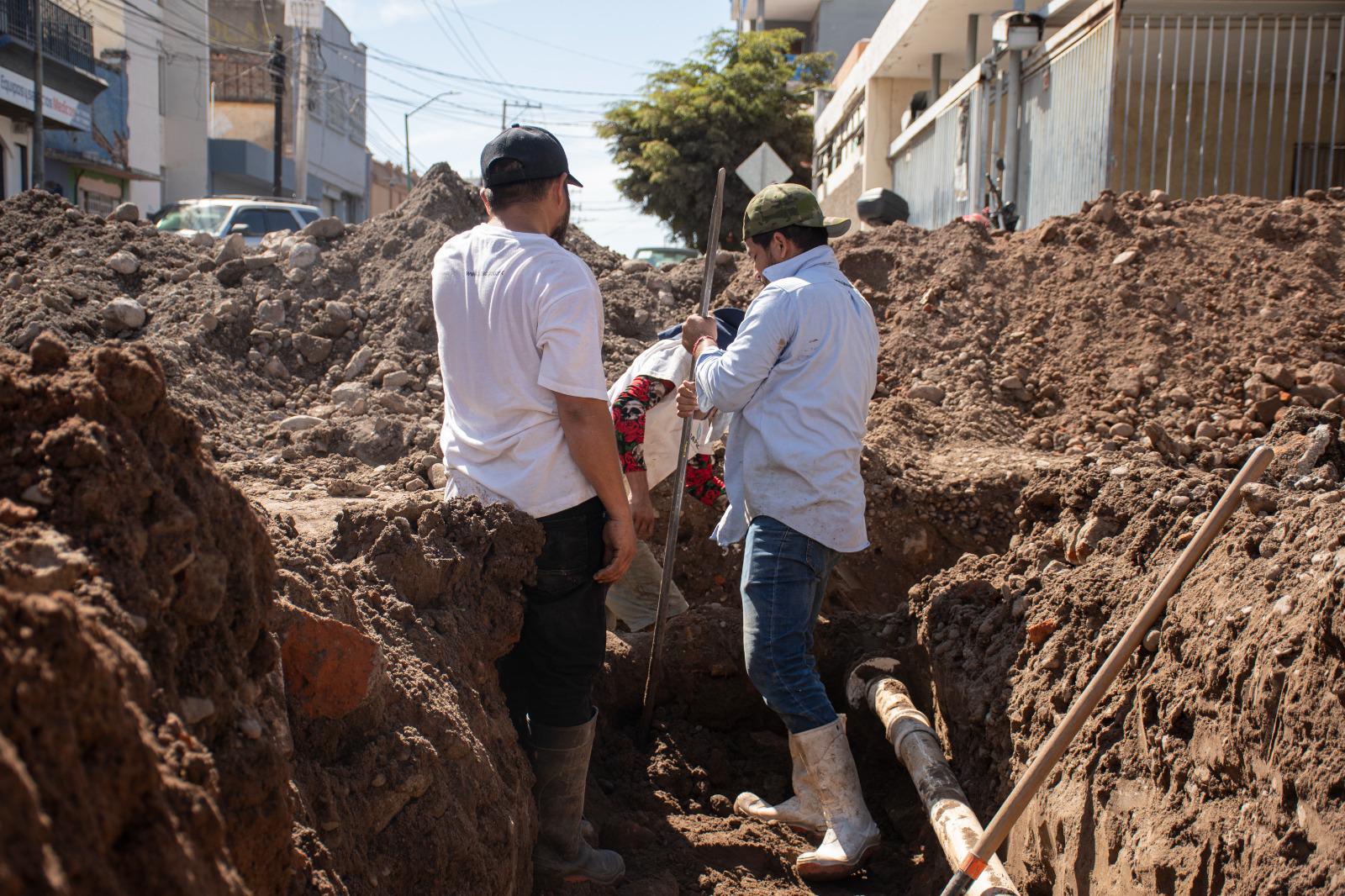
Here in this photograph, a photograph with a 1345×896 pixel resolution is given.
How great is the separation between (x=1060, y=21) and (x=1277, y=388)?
7.41 metres

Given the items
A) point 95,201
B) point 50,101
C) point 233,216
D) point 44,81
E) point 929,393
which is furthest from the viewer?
point 95,201

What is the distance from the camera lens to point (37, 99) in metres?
21.9

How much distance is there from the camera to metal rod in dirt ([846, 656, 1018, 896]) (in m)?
3.02

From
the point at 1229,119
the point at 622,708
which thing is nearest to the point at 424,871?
the point at 622,708

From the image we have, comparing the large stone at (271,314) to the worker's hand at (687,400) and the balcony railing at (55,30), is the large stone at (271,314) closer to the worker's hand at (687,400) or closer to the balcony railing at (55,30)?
the worker's hand at (687,400)

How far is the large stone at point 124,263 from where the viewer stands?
8.58 metres

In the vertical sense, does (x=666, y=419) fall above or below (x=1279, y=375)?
below

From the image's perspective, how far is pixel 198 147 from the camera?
33.4 meters

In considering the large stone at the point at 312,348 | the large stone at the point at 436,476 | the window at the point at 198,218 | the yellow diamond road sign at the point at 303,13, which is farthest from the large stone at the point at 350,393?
the yellow diamond road sign at the point at 303,13

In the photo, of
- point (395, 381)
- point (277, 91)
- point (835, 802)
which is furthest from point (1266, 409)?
point (277, 91)

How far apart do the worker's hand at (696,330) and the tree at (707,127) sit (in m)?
22.4

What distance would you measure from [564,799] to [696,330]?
1586 mm

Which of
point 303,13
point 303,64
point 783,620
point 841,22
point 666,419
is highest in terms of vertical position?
point 841,22

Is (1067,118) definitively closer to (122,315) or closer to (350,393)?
(350,393)
